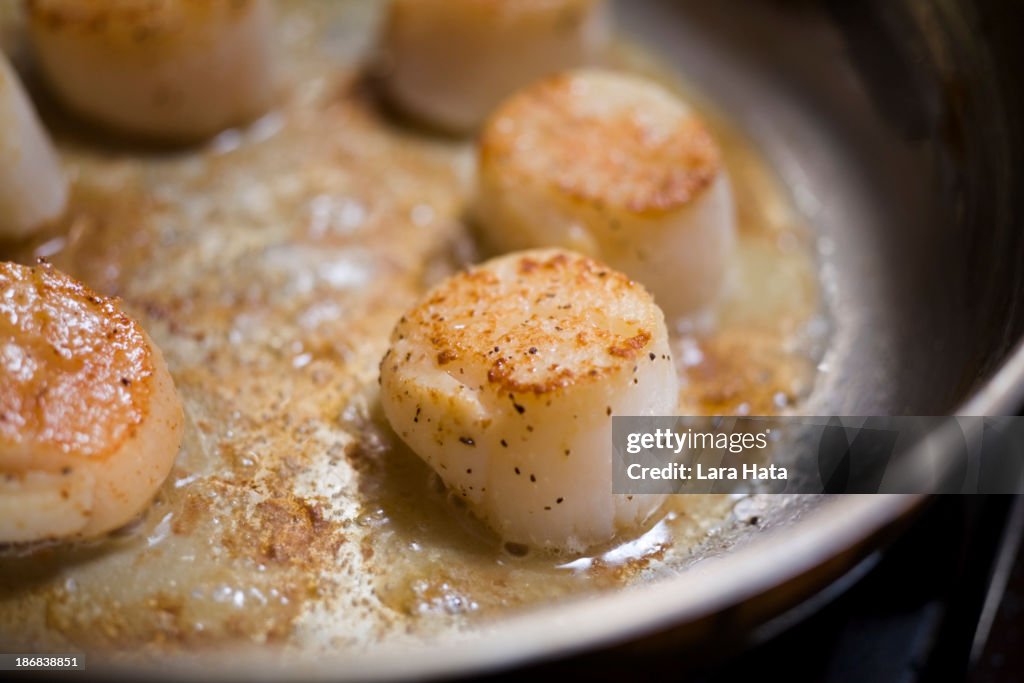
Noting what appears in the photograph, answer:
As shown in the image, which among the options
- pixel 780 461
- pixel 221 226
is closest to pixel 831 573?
pixel 780 461

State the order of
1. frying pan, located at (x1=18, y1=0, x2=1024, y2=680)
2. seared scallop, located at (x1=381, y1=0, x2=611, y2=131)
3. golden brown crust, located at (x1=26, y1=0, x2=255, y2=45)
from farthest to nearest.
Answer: seared scallop, located at (x1=381, y1=0, x2=611, y2=131) < golden brown crust, located at (x1=26, y1=0, x2=255, y2=45) < frying pan, located at (x1=18, y1=0, x2=1024, y2=680)

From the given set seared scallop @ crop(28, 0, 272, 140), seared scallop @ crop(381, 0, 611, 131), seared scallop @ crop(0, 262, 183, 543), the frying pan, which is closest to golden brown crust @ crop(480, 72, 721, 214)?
seared scallop @ crop(381, 0, 611, 131)

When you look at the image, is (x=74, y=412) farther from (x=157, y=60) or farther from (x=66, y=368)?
(x=157, y=60)

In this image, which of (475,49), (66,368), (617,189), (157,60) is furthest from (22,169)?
(617,189)

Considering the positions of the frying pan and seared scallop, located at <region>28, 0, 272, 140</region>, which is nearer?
the frying pan

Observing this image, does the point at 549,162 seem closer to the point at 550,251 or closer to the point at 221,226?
the point at 550,251

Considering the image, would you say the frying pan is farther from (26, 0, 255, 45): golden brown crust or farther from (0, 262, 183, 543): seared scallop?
(26, 0, 255, 45): golden brown crust
